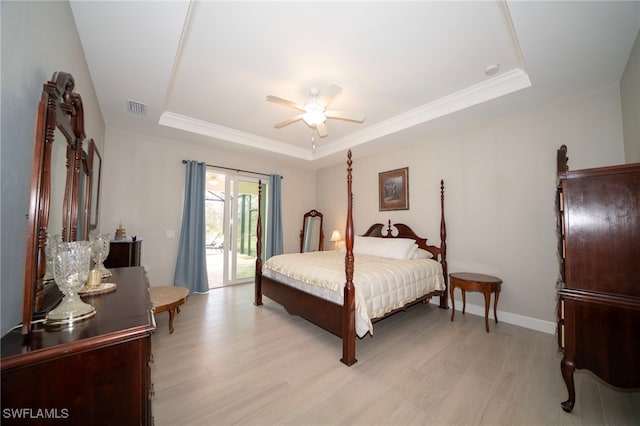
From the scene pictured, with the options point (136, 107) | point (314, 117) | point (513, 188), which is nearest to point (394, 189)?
point (513, 188)

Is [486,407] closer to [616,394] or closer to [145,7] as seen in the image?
[616,394]

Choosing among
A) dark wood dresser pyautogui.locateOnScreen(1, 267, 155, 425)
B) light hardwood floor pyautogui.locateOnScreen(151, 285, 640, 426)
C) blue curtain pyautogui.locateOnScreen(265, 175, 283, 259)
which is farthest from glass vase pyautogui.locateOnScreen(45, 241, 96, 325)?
blue curtain pyautogui.locateOnScreen(265, 175, 283, 259)

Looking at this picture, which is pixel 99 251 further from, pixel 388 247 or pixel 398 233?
pixel 398 233

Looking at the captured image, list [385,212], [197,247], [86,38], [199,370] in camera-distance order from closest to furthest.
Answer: [86,38] < [199,370] < [197,247] < [385,212]

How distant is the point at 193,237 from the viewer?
169 inches

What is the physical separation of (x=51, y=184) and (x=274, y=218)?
4290mm

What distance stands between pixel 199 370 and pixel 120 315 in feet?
4.64

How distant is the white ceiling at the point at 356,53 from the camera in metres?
1.79

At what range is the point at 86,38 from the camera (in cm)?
→ 195

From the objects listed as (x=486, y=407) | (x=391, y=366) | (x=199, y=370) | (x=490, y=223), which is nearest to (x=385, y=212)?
(x=490, y=223)

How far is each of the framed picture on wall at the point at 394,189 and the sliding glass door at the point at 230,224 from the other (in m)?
2.74

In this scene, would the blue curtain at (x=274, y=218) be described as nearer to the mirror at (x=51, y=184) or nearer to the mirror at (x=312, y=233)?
the mirror at (x=312, y=233)

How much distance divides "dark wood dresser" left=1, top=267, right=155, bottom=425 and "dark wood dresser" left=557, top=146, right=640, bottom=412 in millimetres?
2507

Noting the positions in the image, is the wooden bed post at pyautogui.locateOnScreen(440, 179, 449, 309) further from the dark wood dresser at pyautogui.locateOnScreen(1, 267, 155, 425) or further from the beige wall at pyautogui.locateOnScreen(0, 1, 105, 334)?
the beige wall at pyautogui.locateOnScreen(0, 1, 105, 334)
